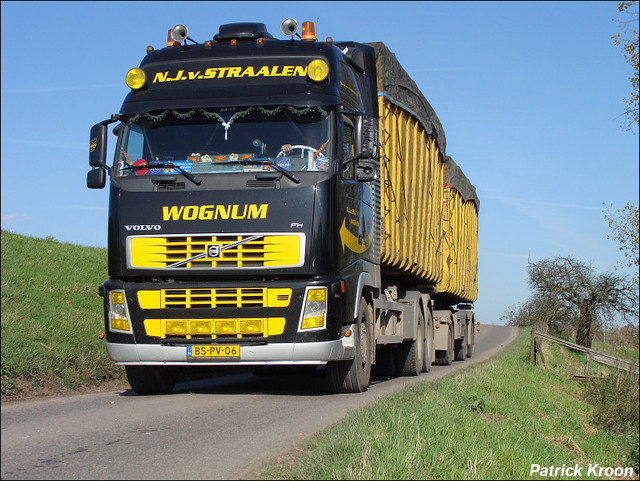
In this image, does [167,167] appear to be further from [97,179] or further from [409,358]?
[409,358]

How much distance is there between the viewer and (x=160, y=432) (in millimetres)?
6094

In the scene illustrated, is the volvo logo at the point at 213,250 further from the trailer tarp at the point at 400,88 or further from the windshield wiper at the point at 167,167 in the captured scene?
the trailer tarp at the point at 400,88

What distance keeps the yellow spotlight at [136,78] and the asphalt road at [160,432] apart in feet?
11.6

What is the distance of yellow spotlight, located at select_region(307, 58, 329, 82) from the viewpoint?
8.70m

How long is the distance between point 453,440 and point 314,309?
2695 millimetres

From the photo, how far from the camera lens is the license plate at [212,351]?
8211mm

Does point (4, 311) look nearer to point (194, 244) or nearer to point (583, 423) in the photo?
point (194, 244)

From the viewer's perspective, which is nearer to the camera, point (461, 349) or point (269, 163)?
point (269, 163)

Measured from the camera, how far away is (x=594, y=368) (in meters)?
20.5

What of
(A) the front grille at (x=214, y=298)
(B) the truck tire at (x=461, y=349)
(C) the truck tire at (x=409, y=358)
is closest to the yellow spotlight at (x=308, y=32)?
(A) the front grille at (x=214, y=298)

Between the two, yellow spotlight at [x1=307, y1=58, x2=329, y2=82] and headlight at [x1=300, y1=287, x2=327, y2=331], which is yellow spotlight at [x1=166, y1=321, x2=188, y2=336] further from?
yellow spotlight at [x1=307, y1=58, x2=329, y2=82]

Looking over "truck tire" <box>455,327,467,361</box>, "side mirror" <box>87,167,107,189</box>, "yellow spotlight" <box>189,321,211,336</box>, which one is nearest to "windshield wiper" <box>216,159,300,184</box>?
"side mirror" <box>87,167,107,189</box>

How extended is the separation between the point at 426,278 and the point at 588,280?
1175 inches

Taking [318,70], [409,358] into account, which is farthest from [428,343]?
[318,70]
